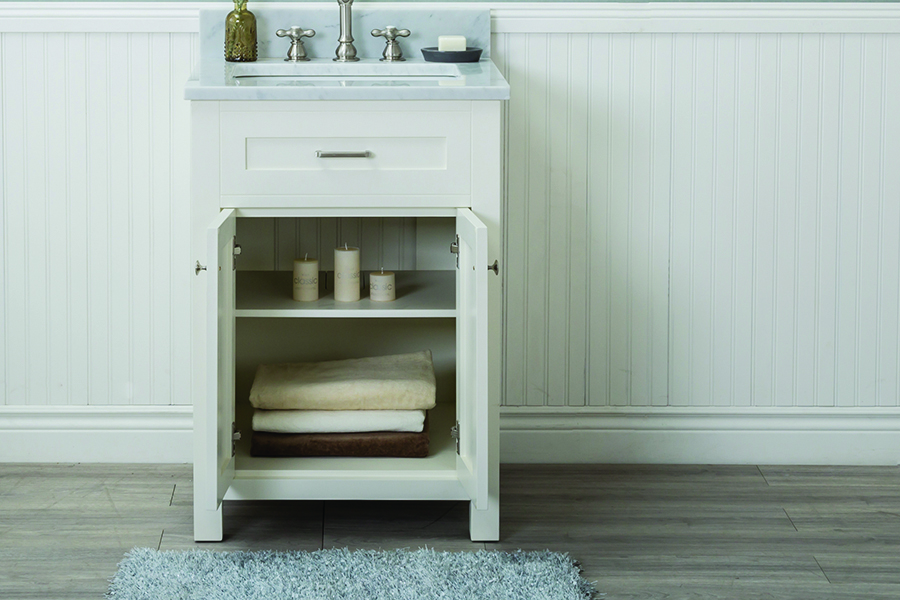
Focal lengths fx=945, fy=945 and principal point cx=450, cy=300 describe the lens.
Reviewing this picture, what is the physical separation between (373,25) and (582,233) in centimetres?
57

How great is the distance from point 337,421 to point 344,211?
0.37 meters

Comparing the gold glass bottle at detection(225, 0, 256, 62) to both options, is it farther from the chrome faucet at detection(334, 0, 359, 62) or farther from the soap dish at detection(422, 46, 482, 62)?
the soap dish at detection(422, 46, 482, 62)

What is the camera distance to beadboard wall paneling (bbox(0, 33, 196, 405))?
1.80 meters

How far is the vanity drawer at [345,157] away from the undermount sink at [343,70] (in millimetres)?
251

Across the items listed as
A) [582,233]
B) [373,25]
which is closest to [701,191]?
[582,233]

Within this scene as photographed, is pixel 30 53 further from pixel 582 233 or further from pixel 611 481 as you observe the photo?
pixel 611 481

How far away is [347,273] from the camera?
1.64 metres

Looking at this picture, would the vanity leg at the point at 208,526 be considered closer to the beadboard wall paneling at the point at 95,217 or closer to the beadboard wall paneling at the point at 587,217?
the beadboard wall paneling at the point at 95,217

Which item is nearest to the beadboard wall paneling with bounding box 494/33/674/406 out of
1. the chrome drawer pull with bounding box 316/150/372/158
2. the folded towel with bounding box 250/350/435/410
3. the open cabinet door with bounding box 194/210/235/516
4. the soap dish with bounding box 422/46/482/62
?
the soap dish with bounding box 422/46/482/62

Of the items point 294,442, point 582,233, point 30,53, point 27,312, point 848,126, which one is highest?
point 30,53

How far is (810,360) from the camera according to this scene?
1.92m

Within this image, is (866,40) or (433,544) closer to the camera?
(433,544)

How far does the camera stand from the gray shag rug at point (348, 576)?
1367mm

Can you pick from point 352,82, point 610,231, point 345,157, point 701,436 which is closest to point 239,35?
point 352,82
